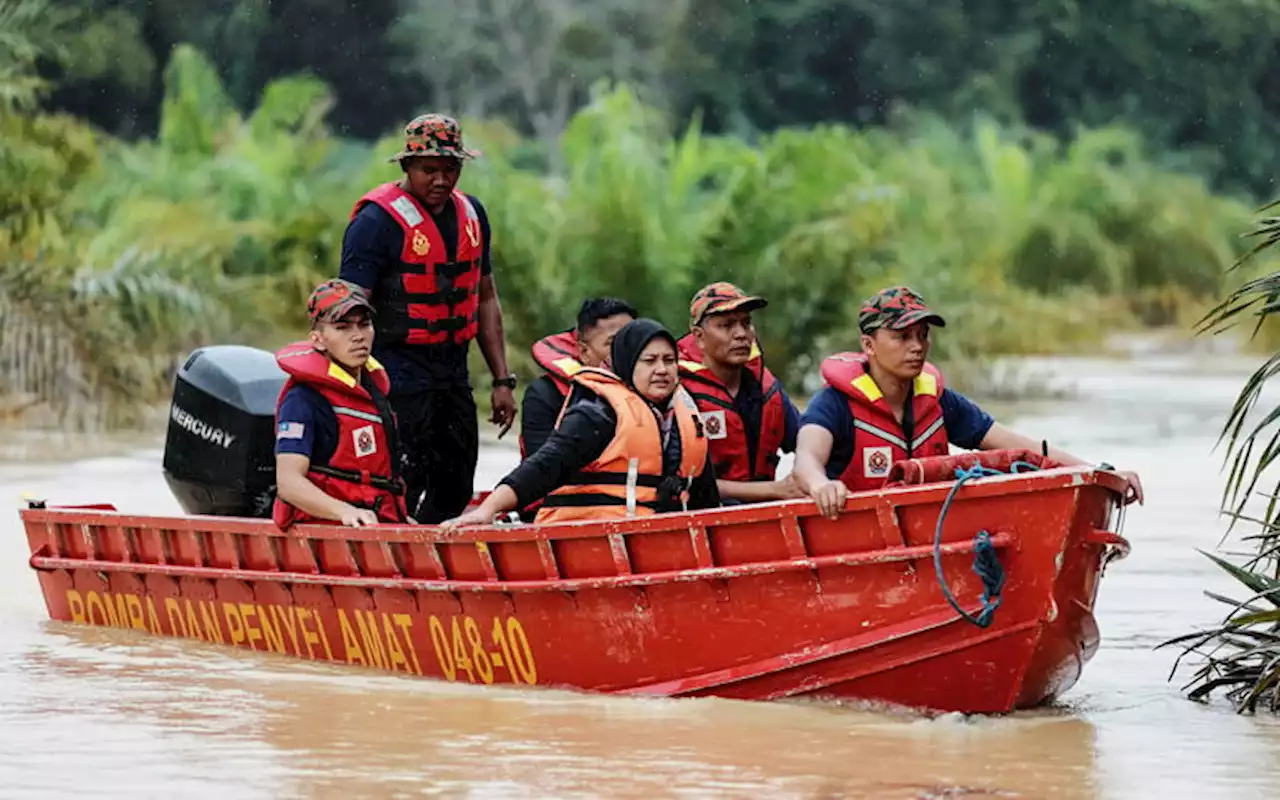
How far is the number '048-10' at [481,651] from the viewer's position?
922 cm

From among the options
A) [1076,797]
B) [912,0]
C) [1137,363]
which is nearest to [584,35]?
[912,0]

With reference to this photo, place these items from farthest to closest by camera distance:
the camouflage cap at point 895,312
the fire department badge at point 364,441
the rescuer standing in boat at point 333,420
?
the fire department badge at point 364,441 < the rescuer standing in boat at point 333,420 < the camouflage cap at point 895,312

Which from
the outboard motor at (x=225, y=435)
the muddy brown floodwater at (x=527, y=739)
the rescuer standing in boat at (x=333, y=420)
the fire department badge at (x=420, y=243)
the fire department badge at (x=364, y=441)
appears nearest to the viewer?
the muddy brown floodwater at (x=527, y=739)

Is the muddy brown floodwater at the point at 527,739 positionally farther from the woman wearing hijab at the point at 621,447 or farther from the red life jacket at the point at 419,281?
the red life jacket at the point at 419,281

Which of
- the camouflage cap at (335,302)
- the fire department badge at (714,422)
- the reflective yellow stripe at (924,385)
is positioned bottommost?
the fire department badge at (714,422)

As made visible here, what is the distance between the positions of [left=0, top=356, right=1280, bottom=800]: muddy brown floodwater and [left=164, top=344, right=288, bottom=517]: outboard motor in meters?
0.66

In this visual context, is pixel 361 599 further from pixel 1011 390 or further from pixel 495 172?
pixel 1011 390

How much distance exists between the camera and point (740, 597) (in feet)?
28.2

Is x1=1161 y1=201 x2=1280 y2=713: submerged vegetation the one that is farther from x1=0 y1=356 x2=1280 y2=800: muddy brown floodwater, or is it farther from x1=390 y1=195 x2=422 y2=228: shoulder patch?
x1=390 y1=195 x2=422 y2=228: shoulder patch

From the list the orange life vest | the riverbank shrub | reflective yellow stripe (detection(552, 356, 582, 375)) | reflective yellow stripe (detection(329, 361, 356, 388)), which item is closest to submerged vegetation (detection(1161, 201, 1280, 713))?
the orange life vest

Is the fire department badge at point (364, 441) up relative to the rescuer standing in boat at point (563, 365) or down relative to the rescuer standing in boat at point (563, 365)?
down

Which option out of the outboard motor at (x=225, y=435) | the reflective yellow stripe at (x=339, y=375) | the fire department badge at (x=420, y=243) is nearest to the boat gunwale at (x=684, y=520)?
the outboard motor at (x=225, y=435)

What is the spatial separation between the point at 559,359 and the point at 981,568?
2315 mm

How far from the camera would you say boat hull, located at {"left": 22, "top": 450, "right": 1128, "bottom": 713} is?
8.24 meters
